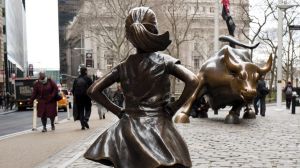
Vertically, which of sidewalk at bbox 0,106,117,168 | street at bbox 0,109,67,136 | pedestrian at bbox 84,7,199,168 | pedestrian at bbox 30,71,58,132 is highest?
pedestrian at bbox 84,7,199,168

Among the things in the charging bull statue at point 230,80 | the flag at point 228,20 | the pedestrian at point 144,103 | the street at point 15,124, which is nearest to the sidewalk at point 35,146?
the street at point 15,124

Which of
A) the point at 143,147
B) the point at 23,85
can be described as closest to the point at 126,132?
the point at 143,147

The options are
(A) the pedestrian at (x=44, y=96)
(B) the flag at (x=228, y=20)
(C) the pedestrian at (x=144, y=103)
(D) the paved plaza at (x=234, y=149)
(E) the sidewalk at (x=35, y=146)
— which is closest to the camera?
(C) the pedestrian at (x=144, y=103)

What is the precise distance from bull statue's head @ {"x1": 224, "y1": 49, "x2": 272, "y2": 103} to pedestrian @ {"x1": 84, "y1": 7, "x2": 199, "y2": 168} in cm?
1007

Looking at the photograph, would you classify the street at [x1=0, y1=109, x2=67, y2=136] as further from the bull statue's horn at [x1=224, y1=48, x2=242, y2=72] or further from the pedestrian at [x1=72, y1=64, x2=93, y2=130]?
the bull statue's horn at [x1=224, y1=48, x2=242, y2=72]

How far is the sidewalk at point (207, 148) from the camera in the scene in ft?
27.4

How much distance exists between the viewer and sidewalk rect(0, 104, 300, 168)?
8359mm

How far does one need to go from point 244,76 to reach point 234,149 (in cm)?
491

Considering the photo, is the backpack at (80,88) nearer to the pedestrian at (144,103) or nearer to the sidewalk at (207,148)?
the sidewalk at (207,148)

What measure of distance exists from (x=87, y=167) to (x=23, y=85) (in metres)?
32.2

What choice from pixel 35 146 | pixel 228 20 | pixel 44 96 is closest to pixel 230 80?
pixel 44 96

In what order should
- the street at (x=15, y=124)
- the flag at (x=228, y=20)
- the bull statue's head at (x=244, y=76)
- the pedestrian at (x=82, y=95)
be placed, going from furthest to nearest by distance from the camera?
the flag at (x=228, y=20), the street at (x=15, y=124), the pedestrian at (x=82, y=95), the bull statue's head at (x=244, y=76)

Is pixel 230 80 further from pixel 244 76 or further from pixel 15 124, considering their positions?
pixel 15 124

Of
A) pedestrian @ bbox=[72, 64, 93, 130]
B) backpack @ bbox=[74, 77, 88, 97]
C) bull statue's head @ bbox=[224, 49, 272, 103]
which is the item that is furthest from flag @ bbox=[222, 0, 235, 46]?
backpack @ bbox=[74, 77, 88, 97]
